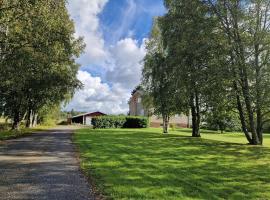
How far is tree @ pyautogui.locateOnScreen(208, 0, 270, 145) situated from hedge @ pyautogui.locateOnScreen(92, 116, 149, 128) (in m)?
37.5

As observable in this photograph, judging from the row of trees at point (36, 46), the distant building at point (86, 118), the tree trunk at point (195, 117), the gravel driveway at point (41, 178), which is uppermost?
the row of trees at point (36, 46)

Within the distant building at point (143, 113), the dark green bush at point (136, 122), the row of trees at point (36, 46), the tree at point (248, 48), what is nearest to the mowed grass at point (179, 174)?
the tree at point (248, 48)

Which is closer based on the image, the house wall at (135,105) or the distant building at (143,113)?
the distant building at (143,113)

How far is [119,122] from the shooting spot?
6500cm

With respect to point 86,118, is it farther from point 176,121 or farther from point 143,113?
point 176,121

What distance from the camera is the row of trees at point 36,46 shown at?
21.5 metres

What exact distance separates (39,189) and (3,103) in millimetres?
41693

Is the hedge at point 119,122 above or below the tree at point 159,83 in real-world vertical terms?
below

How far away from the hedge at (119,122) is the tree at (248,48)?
123ft

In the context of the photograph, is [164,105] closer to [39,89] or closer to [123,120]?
[39,89]

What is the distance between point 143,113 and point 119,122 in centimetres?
2095

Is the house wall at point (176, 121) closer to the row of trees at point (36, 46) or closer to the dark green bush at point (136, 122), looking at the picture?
the dark green bush at point (136, 122)

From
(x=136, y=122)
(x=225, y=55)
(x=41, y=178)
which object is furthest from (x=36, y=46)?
(x=136, y=122)

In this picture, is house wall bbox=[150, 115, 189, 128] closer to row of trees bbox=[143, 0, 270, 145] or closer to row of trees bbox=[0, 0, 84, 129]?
row of trees bbox=[0, 0, 84, 129]
